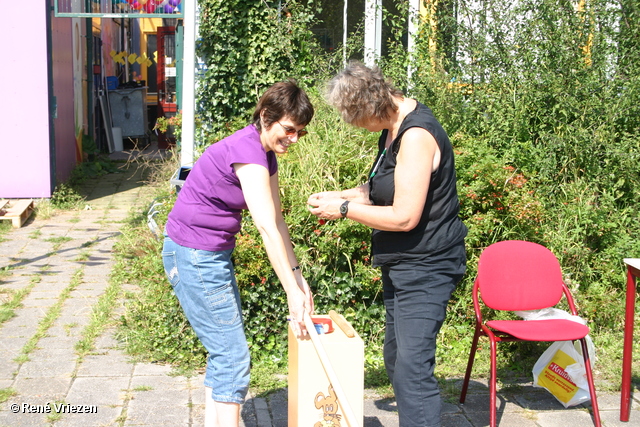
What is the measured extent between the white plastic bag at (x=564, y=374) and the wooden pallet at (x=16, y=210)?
632 cm

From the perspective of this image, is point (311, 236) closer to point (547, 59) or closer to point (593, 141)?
point (593, 141)

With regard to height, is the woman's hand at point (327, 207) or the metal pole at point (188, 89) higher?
the metal pole at point (188, 89)

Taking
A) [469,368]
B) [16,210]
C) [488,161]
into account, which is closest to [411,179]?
[469,368]

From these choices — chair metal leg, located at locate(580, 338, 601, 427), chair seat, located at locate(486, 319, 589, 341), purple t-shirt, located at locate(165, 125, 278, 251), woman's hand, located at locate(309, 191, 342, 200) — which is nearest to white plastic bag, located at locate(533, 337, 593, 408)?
chair metal leg, located at locate(580, 338, 601, 427)

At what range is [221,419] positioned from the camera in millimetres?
3039

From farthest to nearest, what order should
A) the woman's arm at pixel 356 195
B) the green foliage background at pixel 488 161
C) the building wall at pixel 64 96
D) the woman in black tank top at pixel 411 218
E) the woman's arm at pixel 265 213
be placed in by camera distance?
1. the building wall at pixel 64 96
2. the green foliage background at pixel 488 161
3. the woman's arm at pixel 356 195
4. the woman in black tank top at pixel 411 218
5. the woman's arm at pixel 265 213

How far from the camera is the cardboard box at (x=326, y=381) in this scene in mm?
3072

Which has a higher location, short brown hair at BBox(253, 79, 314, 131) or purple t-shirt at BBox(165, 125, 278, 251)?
short brown hair at BBox(253, 79, 314, 131)

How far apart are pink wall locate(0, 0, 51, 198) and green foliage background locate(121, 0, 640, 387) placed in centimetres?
227

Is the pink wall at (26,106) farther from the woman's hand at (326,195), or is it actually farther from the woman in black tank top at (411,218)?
the woman in black tank top at (411,218)

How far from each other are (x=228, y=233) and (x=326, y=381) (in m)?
0.79

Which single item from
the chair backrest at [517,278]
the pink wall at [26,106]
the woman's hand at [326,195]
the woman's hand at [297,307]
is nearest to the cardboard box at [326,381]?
the woman's hand at [297,307]

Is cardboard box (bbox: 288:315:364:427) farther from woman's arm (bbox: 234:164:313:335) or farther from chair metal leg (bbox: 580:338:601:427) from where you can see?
chair metal leg (bbox: 580:338:601:427)

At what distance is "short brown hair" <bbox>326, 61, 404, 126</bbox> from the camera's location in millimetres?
3000
